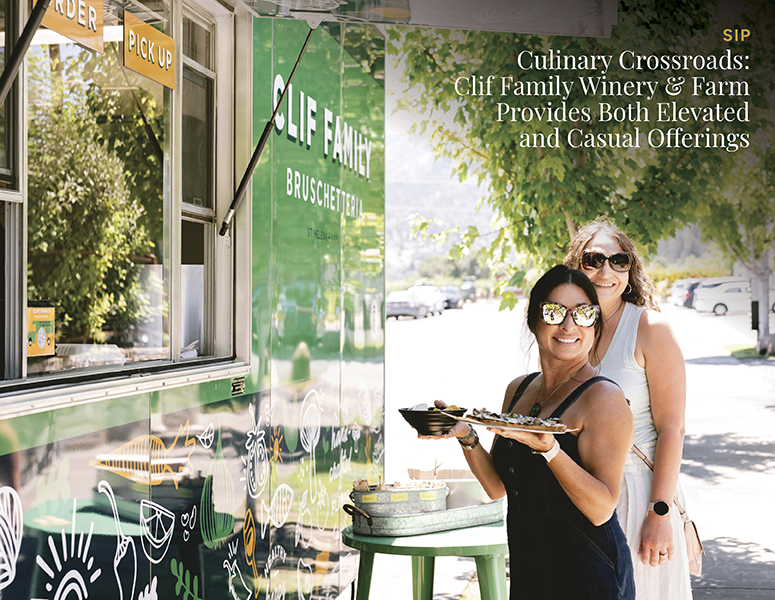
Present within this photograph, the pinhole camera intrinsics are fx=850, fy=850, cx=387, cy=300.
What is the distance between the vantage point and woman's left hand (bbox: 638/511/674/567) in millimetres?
2604

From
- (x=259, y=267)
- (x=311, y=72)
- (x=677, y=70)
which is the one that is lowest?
(x=259, y=267)

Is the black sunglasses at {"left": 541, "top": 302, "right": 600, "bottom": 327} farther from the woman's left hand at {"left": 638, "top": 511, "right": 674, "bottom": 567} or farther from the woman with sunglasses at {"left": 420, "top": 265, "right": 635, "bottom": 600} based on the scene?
the woman's left hand at {"left": 638, "top": 511, "right": 674, "bottom": 567}

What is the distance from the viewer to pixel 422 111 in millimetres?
6746

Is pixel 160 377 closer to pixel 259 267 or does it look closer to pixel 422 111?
pixel 259 267

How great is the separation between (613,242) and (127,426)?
5.41ft

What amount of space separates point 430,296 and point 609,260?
25824 millimetres

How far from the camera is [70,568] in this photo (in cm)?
216

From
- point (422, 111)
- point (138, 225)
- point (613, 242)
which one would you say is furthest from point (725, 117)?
point (138, 225)

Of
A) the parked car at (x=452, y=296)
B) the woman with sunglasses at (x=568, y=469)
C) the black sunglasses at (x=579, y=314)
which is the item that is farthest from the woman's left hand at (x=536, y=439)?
the parked car at (x=452, y=296)

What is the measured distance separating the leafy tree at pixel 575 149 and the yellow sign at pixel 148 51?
3.36m

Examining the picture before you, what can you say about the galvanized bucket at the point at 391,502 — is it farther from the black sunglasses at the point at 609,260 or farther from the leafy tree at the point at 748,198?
the leafy tree at the point at 748,198

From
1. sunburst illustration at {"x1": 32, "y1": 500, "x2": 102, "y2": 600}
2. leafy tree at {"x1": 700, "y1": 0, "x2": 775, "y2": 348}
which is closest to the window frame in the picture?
sunburst illustration at {"x1": 32, "y1": 500, "x2": 102, "y2": 600}

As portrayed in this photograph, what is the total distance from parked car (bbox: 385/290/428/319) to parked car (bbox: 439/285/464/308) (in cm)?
115

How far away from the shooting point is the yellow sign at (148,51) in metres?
2.66
